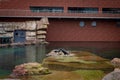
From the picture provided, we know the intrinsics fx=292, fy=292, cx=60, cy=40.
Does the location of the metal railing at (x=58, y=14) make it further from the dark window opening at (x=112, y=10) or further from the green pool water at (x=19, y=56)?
the green pool water at (x=19, y=56)

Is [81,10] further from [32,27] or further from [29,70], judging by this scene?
[29,70]

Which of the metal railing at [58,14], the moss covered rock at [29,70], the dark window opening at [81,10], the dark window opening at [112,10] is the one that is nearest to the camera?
the moss covered rock at [29,70]

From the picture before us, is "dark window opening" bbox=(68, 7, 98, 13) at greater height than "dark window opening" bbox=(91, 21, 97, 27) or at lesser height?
greater

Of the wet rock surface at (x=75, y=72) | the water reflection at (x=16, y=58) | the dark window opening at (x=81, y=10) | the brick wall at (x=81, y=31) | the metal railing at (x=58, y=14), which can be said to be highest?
the dark window opening at (x=81, y=10)

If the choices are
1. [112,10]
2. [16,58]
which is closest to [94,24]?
[112,10]

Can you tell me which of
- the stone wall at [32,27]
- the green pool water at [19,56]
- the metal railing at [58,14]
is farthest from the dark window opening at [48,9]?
the green pool water at [19,56]

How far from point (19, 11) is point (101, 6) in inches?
607

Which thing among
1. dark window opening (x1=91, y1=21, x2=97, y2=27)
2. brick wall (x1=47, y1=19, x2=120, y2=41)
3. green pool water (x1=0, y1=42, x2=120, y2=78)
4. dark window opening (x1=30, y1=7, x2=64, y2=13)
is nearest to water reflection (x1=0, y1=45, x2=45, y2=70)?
green pool water (x1=0, y1=42, x2=120, y2=78)

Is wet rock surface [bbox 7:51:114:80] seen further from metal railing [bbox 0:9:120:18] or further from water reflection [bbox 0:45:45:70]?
metal railing [bbox 0:9:120:18]

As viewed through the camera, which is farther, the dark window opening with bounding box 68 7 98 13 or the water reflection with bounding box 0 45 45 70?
the dark window opening with bounding box 68 7 98 13

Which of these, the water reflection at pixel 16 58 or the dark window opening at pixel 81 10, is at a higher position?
the dark window opening at pixel 81 10

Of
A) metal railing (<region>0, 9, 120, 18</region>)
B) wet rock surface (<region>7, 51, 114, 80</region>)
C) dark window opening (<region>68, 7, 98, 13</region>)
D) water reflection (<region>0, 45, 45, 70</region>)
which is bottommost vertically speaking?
wet rock surface (<region>7, 51, 114, 80</region>)

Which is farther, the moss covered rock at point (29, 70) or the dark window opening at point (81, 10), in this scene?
the dark window opening at point (81, 10)

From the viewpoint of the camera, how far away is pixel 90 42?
5219cm
